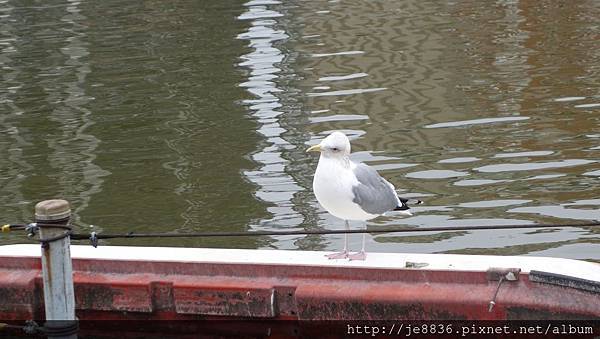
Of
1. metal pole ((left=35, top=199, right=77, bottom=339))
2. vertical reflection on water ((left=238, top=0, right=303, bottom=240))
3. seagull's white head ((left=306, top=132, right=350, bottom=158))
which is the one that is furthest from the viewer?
vertical reflection on water ((left=238, top=0, right=303, bottom=240))

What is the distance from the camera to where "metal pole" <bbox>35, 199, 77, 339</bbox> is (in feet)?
18.7

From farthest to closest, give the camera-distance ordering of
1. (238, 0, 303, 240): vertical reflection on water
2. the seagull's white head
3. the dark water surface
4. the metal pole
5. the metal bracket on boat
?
(238, 0, 303, 240): vertical reflection on water, the dark water surface, the seagull's white head, the metal bracket on boat, the metal pole

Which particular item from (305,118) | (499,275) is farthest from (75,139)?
(499,275)

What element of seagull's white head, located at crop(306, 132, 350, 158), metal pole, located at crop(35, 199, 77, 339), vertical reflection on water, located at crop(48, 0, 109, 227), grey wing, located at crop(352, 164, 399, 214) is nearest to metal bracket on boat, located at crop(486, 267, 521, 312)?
grey wing, located at crop(352, 164, 399, 214)

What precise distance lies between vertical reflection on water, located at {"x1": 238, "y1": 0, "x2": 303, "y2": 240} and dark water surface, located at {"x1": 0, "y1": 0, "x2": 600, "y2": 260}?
0.11 ft

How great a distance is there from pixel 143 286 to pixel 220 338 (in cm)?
54

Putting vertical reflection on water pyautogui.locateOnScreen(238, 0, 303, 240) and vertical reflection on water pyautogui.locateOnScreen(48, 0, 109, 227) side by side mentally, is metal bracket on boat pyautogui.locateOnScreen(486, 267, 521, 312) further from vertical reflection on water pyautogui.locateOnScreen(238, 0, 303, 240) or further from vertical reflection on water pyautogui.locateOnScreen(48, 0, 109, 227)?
vertical reflection on water pyautogui.locateOnScreen(48, 0, 109, 227)

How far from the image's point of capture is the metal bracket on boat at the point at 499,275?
19.2 feet

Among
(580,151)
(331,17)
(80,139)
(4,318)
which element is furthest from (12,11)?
(4,318)

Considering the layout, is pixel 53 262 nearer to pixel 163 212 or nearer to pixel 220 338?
pixel 220 338

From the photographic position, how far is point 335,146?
246 inches

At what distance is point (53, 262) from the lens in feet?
19.1

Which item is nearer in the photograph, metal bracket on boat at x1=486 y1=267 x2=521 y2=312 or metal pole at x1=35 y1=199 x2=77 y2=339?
metal pole at x1=35 y1=199 x2=77 y2=339

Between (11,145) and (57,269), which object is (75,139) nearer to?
(11,145)
